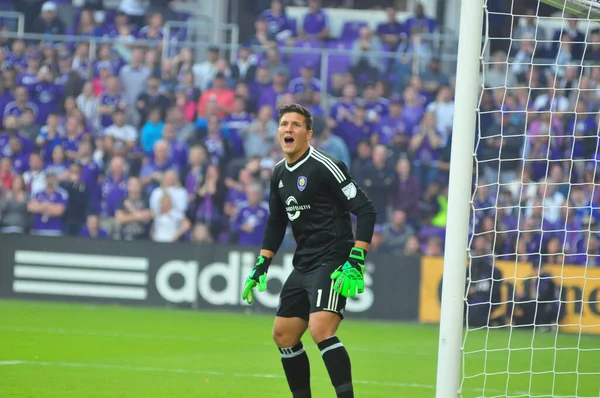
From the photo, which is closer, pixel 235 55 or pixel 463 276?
pixel 463 276

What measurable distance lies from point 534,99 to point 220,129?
205 inches

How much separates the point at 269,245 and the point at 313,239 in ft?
1.76

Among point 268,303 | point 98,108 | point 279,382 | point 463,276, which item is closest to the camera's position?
point 463,276

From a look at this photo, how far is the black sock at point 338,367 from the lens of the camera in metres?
6.28

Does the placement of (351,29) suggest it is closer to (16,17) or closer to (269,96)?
(269,96)

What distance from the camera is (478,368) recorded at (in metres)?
10.5

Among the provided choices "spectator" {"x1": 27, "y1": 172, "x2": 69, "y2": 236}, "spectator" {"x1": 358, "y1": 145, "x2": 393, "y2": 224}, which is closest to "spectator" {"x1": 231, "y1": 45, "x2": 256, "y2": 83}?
"spectator" {"x1": 358, "y1": 145, "x2": 393, "y2": 224}

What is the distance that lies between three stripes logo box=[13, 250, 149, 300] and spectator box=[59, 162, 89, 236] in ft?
3.24

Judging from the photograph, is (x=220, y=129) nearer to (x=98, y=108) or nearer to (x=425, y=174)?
(x=98, y=108)

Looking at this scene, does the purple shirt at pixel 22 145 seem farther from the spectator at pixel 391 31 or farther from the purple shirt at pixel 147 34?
the spectator at pixel 391 31

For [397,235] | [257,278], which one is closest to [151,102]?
[397,235]

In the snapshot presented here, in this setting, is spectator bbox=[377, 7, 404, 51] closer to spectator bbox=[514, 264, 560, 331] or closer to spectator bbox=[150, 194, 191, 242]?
Result: spectator bbox=[150, 194, 191, 242]

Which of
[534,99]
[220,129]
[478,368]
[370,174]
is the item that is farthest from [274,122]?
[478,368]

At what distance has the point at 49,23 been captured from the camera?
19.0 m
